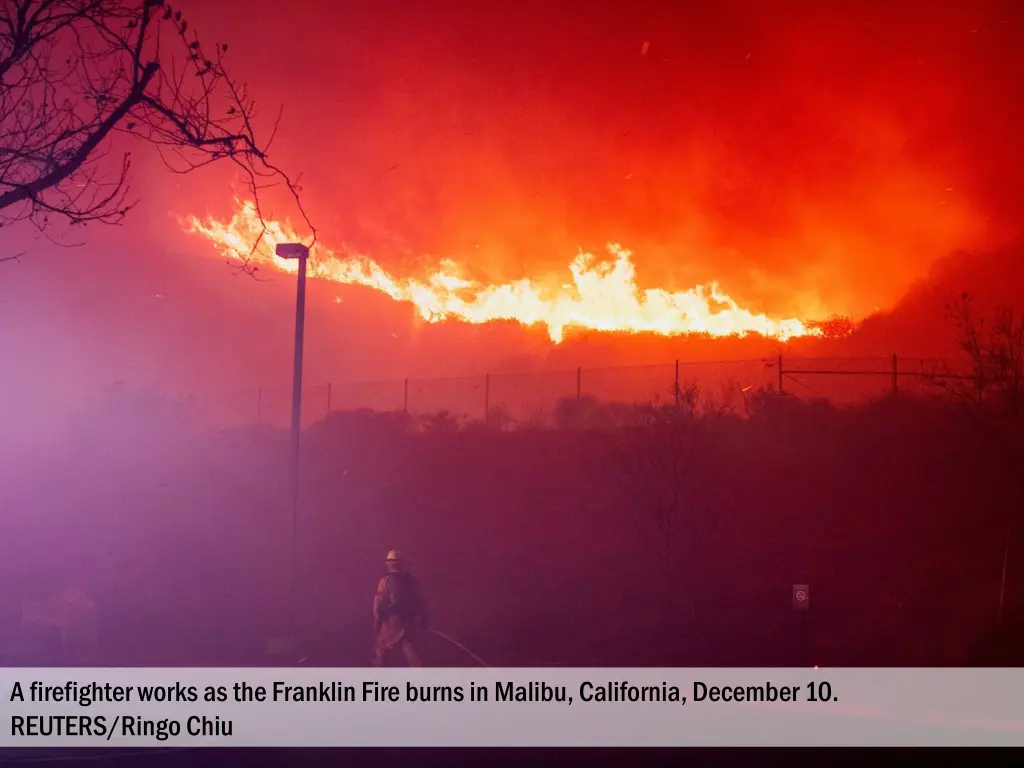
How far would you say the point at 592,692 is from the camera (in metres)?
10.7

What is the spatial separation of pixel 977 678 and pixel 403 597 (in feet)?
26.1

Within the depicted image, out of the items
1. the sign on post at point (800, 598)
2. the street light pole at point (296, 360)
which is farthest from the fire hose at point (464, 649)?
the sign on post at point (800, 598)

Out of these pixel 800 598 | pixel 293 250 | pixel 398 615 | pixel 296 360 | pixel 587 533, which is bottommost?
pixel 800 598

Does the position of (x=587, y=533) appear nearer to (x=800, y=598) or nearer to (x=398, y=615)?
(x=800, y=598)

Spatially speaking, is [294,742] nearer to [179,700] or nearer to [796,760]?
[179,700]

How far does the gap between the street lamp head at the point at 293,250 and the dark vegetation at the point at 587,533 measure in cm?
704

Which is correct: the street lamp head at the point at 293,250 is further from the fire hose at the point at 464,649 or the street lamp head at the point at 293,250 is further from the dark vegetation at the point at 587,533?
the fire hose at the point at 464,649

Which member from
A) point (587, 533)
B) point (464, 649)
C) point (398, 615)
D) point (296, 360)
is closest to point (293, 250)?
point (296, 360)

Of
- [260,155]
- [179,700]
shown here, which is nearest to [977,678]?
[179,700]
